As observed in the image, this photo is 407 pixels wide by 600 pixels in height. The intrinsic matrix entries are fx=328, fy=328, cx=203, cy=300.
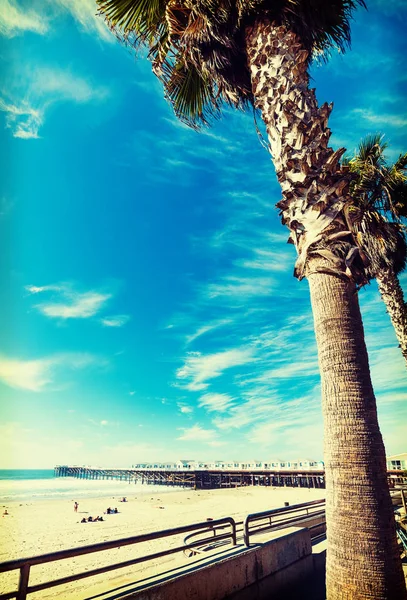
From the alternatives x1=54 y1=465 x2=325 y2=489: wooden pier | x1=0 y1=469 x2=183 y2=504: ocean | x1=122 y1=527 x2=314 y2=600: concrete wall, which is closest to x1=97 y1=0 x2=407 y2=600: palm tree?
x1=122 y1=527 x2=314 y2=600: concrete wall

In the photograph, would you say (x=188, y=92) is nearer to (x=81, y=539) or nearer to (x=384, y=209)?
(x=384, y=209)

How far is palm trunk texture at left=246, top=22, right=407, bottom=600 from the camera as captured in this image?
A: 228 centimetres

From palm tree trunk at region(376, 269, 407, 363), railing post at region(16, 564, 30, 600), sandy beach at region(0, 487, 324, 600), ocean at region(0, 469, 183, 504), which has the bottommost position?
ocean at region(0, 469, 183, 504)

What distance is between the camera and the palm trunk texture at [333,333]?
89.6 inches

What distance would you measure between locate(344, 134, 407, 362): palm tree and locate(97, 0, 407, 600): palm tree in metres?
3.87

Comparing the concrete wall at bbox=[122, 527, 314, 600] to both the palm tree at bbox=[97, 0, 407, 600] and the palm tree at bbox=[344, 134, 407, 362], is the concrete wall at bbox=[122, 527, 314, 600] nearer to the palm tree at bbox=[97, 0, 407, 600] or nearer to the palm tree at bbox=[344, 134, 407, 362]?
the palm tree at bbox=[97, 0, 407, 600]

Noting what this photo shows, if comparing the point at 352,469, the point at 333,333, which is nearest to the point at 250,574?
the point at 352,469

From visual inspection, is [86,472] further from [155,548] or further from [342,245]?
[342,245]

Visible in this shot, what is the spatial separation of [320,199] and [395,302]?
6.33m

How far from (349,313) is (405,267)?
826 centimetres

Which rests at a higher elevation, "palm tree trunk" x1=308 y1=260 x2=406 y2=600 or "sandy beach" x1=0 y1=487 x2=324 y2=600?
"palm tree trunk" x1=308 y1=260 x2=406 y2=600

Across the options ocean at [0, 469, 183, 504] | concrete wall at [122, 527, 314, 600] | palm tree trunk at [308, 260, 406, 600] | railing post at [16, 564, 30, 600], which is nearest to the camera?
palm tree trunk at [308, 260, 406, 600]

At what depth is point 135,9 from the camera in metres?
4.36

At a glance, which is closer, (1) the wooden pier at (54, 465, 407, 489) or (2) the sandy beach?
(2) the sandy beach
